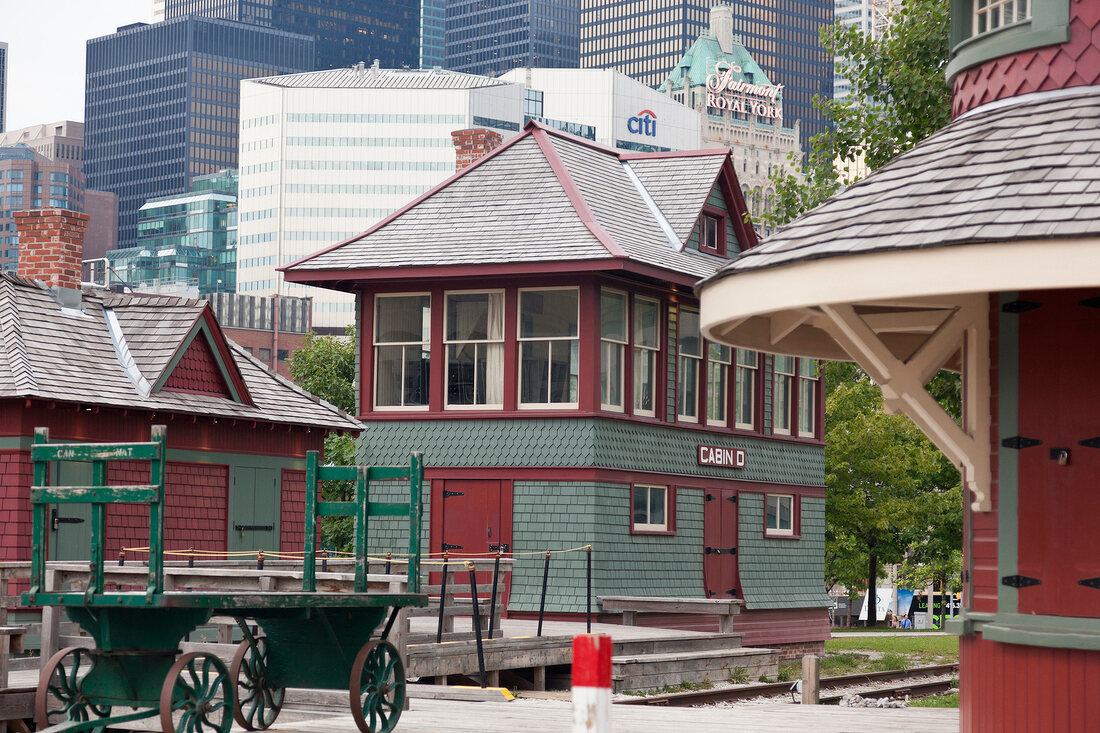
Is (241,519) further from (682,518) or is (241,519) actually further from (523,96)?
(523,96)

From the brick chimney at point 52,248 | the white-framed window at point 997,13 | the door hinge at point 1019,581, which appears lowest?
the door hinge at point 1019,581

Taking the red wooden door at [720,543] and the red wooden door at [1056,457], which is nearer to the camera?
the red wooden door at [1056,457]

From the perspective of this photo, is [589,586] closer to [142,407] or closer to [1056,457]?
[142,407]

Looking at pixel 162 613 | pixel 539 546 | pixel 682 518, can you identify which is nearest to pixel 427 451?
pixel 539 546

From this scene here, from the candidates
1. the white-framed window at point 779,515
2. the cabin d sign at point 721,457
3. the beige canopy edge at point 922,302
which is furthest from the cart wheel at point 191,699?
the white-framed window at point 779,515

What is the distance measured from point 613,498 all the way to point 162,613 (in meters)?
16.4

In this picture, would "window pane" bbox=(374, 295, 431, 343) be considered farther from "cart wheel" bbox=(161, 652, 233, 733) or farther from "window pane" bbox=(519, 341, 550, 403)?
"cart wheel" bbox=(161, 652, 233, 733)

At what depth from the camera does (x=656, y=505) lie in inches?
1062

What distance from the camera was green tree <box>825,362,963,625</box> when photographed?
4956 cm

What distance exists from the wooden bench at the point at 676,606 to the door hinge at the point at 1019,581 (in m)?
14.6

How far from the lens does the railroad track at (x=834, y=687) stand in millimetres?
18920

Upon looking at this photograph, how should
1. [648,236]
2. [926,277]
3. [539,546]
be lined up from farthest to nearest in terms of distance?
[648,236] < [539,546] < [926,277]

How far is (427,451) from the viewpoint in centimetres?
2648

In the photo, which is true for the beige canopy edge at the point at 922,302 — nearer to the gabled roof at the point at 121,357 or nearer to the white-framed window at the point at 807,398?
the gabled roof at the point at 121,357
